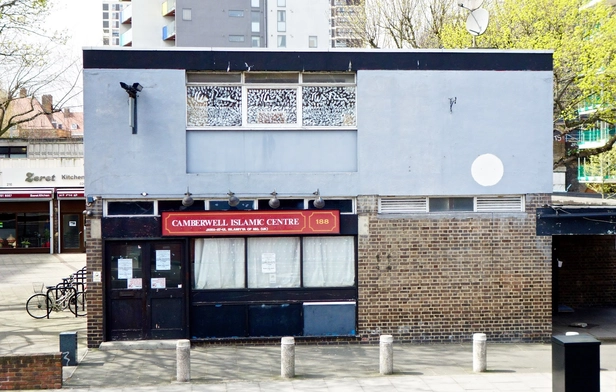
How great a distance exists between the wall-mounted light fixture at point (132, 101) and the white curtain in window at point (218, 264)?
2.61m

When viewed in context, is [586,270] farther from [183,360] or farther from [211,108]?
[183,360]

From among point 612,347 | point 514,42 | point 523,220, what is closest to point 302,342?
point 523,220

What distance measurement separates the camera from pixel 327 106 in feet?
50.6

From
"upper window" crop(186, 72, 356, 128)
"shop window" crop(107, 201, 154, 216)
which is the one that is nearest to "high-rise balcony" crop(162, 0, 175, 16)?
"upper window" crop(186, 72, 356, 128)

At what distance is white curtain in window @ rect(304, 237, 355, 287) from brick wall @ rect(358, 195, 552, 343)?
0.30 m

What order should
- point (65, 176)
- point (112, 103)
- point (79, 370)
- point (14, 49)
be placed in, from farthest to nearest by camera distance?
1. point (65, 176)
2. point (14, 49)
3. point (112, 103)
4. point (79, 370)

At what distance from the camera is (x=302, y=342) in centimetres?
1527

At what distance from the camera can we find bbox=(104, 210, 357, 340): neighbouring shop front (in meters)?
15.0

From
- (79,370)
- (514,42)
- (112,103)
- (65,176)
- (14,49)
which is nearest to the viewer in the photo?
(79,370)

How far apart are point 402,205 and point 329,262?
186 cm

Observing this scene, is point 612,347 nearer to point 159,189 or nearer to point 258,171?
point 258,171

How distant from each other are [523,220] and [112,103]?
8.49 metres

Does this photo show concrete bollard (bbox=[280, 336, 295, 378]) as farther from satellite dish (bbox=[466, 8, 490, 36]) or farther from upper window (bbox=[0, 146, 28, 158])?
upper window (bbox=[0, 146, 28, 158])

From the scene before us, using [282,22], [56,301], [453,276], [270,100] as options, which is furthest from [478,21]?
[282,22]
